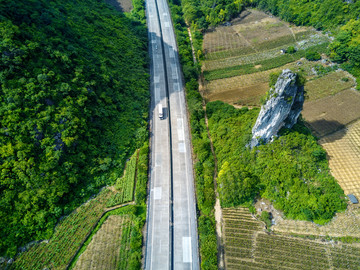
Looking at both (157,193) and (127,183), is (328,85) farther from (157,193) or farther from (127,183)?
(127,183)

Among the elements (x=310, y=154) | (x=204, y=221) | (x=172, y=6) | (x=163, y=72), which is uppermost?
(x=172, y=6)

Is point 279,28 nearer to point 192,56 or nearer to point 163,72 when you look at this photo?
point 192,56

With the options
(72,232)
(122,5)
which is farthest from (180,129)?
(122,5)

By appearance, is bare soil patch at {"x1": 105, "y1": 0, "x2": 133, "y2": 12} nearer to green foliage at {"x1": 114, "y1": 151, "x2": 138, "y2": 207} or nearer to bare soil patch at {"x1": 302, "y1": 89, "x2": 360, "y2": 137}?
green foliage at {"x1": 114, "y1": 151, "x2": 138, "y2": 207}

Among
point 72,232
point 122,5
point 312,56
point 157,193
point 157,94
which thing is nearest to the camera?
point 72,232

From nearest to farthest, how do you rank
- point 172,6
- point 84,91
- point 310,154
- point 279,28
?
point 310,154
point 84,91
point 279,28
point 172,6

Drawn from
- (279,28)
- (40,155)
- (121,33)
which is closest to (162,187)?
(40,155)
